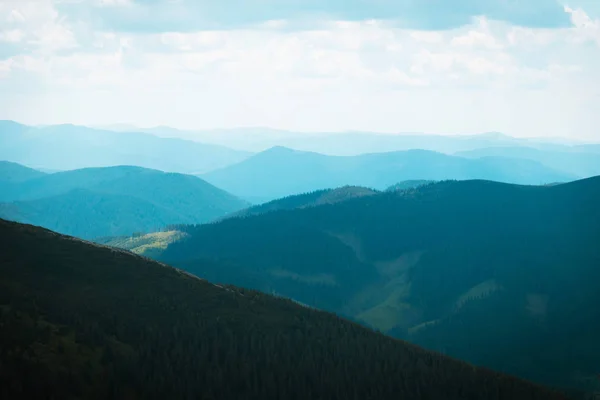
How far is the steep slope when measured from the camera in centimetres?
11469

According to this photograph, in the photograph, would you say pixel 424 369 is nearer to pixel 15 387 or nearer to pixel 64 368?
pixel 64 368

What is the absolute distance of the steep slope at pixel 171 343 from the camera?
376 ft

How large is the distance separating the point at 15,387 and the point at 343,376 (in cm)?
6702

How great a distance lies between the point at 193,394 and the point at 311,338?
48.2 meters

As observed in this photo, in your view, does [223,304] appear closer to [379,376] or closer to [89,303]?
[89,303]

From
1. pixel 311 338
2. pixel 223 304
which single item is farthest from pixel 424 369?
pixel 223 304

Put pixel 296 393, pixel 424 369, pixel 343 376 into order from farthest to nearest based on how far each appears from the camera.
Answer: pixel 424 369
pixel 343 376
pixel 296 393

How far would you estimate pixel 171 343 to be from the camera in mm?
140125

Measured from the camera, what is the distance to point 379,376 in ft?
482

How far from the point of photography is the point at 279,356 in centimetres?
14850

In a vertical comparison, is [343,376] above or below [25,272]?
below

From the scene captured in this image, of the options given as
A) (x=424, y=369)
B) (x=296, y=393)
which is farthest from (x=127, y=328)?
(x=424, y=369)

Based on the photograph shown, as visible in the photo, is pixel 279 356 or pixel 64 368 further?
pixel 279 356

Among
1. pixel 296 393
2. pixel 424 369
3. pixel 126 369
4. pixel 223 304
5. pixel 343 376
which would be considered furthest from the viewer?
pixel 223 304
